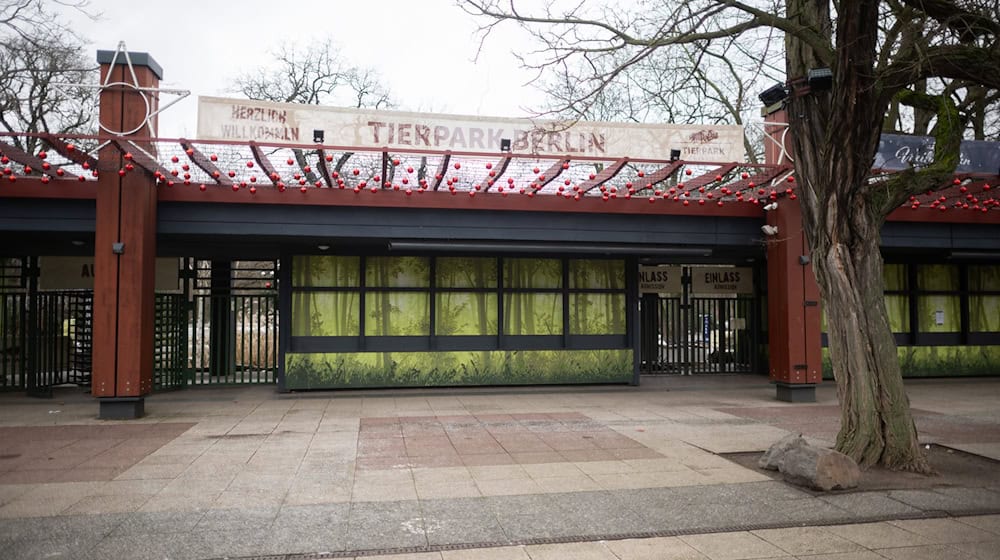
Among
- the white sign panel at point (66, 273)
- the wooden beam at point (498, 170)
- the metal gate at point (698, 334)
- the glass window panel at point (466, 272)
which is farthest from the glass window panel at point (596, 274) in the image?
the white sign panel at point (66, 273)

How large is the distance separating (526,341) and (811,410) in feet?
18.4

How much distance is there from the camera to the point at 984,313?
16.6m

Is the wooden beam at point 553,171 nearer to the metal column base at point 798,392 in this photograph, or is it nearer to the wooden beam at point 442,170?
the wooden beam at point 442,170

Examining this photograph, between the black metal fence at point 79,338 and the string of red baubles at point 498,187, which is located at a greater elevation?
the string of red baubles at point 498,187

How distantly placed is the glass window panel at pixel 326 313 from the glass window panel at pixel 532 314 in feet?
10.3

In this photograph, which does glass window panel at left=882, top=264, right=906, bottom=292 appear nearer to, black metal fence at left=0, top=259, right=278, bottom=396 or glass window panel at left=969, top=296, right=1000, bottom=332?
glass window panel at left=969, top=296, right=1000, bottom=332

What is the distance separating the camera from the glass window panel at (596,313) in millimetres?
14500

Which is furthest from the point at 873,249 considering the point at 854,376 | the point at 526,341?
the point at 526,341

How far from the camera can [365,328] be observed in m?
13.6

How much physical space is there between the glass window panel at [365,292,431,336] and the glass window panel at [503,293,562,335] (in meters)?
1.73

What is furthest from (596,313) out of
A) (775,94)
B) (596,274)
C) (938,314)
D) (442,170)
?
(938,314)

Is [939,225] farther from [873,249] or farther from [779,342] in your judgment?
[873,249]

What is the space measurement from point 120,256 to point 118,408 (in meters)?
2.41

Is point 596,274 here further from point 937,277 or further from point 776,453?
point 937,277
